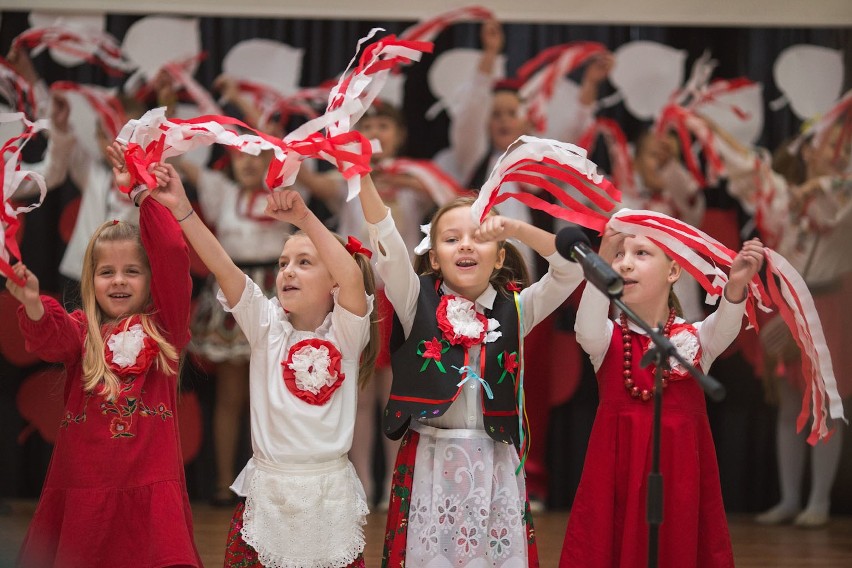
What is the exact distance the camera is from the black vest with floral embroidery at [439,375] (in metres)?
2.44

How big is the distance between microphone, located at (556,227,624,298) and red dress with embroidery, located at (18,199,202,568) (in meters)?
1.02

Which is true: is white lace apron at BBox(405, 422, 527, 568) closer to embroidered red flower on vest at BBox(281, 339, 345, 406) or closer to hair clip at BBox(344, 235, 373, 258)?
embroidered red flower on vest at BBox(281, 339, 345, 406)

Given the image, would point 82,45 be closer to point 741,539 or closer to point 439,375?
point 439,375

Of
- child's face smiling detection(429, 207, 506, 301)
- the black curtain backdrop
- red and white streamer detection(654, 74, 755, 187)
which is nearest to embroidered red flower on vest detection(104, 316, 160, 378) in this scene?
child's face smiling detection(429, 207, 506, 301)

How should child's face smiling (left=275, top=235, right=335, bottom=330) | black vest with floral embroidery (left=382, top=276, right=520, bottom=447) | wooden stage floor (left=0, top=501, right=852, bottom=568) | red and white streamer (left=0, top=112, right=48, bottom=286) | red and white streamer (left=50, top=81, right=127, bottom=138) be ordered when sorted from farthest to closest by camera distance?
1. red and white streamer (left=50, top=81, right=127, bottom=138)
2. wooden stage floor (left=0, top=501, right=852, bottom=568)
3. child's face smiling (left=275, top=235, right=335, bottom=330)
4. black vest with floral embroidery (left=382, top=276, right=520, bottom=447)
5. red and white streamer (left=0, top=112, right=48, bottom=286)

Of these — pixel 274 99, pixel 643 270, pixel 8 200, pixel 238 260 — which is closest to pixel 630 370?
pixel 643 270

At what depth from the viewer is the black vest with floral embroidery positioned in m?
2.44

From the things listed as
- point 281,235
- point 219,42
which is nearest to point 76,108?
point 219,42

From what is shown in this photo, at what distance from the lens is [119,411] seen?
8.01 feet

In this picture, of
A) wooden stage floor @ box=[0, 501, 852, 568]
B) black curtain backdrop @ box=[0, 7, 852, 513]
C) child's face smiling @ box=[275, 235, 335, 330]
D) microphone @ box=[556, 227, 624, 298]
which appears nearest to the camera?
microphone @ box=[556, 227, 624, 298]

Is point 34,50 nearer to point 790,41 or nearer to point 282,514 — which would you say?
point 282,514

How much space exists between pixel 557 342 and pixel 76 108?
2.68 metres

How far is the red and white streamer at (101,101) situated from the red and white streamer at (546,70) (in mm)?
2005

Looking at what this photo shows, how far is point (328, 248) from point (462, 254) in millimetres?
359
